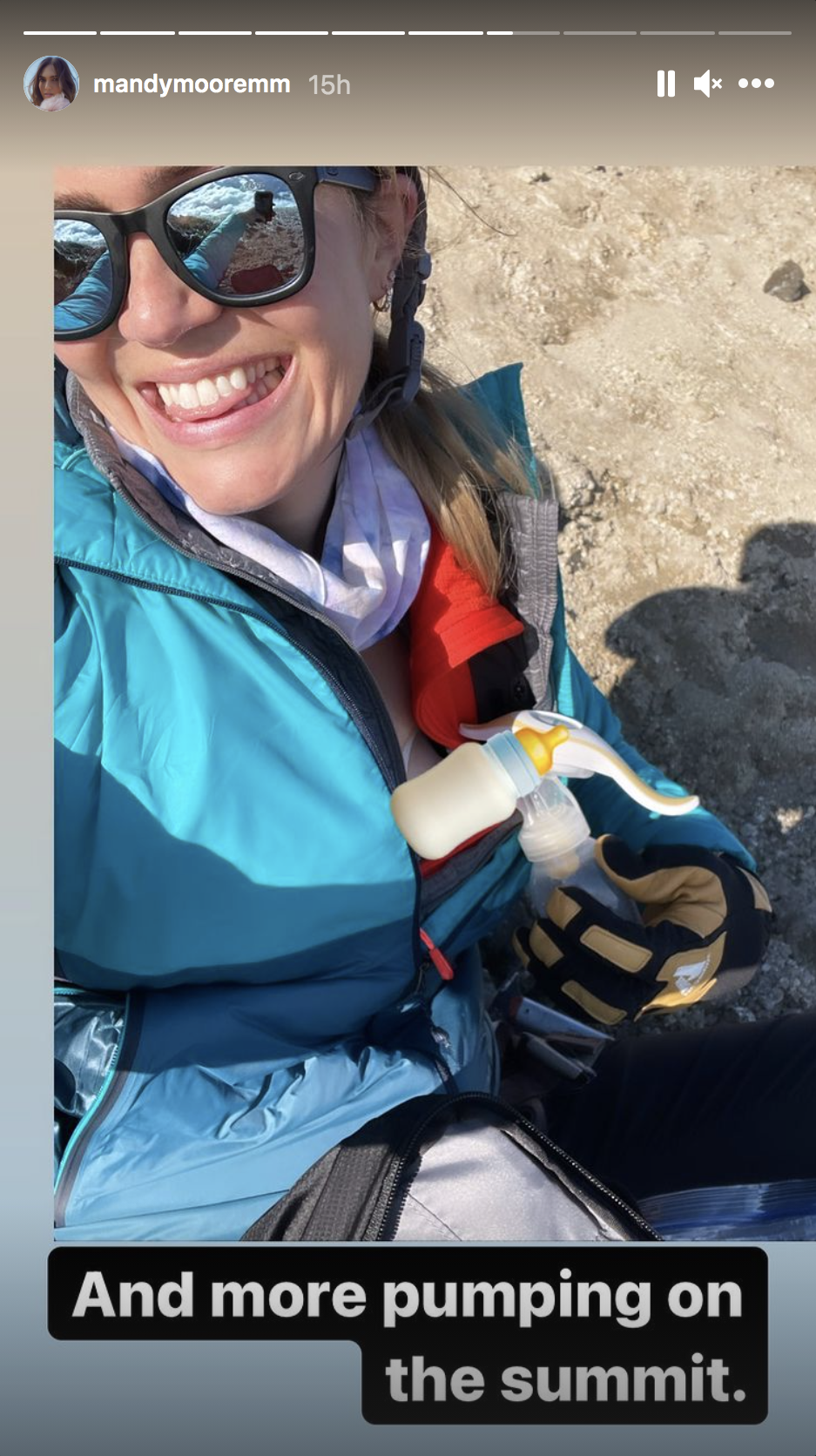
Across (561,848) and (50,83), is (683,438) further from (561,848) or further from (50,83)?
(50,83)

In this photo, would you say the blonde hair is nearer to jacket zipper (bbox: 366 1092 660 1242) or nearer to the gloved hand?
the gloved hand

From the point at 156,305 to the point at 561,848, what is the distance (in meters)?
0.86

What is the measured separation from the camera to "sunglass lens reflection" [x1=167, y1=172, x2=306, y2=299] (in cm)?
103

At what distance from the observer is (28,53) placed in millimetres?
832

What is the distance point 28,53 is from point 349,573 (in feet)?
2.44

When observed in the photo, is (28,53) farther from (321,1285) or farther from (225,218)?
(321,1285)

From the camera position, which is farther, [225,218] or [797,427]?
[797,427]

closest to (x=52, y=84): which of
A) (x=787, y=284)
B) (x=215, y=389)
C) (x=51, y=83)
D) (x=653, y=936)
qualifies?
(x=51, y=83)

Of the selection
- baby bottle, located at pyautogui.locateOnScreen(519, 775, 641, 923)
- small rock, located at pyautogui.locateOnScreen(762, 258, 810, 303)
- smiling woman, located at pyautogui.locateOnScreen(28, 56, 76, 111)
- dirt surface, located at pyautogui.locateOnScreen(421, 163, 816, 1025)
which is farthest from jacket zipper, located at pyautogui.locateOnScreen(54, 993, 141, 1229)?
small rock, located at pyautogui.locateOnScreen(762, 258, 810, 303)

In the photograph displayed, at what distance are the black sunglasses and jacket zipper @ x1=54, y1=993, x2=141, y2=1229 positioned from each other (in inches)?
30.3

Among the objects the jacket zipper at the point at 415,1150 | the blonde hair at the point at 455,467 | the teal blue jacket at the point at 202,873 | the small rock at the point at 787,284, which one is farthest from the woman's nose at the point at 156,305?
the small rock at the point at 787,284

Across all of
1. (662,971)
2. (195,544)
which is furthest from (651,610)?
(195,544)

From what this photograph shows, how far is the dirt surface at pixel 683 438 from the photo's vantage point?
8.11ft

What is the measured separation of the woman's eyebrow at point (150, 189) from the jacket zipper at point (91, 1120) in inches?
34.0
